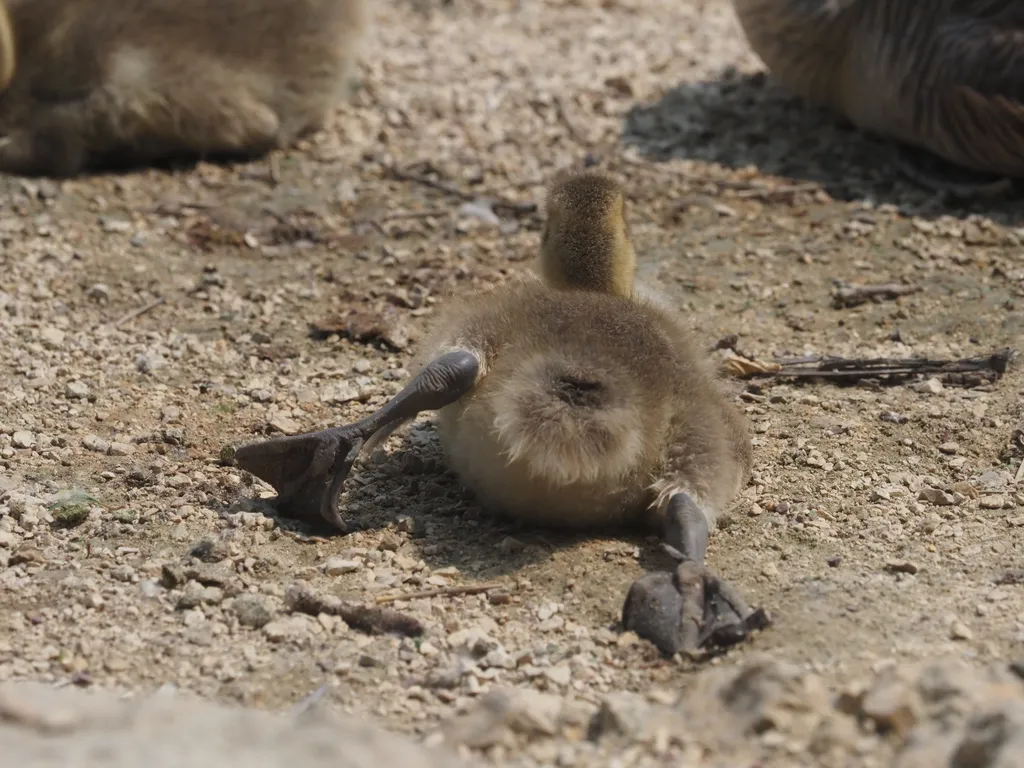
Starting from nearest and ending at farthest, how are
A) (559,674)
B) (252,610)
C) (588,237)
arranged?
(559,674), (252,610), (588,237)

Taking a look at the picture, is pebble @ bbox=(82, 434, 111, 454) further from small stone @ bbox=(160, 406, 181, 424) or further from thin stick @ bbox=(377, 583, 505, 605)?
thin stick @ bbox=(377, 583, 505, 605)

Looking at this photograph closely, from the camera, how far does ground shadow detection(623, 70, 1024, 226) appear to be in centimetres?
685

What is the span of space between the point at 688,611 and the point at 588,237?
141 cm

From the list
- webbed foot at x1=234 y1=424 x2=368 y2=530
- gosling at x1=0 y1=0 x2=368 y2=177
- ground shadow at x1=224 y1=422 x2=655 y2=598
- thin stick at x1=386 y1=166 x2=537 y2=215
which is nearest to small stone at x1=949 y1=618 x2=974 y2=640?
ground shadow at x1=224 y1=422 x2=655 y2=598

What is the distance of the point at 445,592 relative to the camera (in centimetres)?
371

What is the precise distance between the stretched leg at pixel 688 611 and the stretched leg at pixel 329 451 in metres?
0.83

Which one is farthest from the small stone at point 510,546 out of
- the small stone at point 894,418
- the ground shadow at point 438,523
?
the small stone at point 894,418

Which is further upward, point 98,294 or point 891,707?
point 891,707

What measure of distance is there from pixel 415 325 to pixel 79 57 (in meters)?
2.56

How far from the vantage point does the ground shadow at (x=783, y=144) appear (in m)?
6.85

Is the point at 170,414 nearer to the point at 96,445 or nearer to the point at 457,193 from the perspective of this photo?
the point at 96,445

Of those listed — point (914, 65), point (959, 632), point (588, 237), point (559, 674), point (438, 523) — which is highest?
point (914, 65)

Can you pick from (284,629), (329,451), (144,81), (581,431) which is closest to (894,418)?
(581,431)

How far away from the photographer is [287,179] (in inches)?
279
